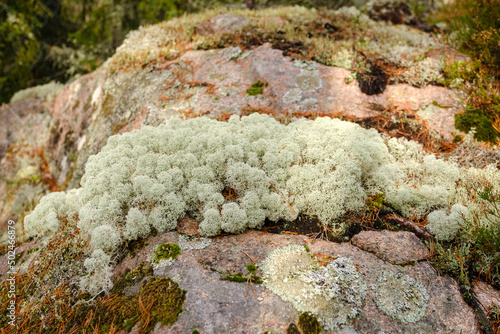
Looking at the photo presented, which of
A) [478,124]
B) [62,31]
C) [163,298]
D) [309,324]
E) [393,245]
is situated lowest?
[478,124]

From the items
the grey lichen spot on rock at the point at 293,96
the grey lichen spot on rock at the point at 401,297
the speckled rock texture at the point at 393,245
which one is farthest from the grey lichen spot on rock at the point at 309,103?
the grey lichen spot on rock at the point at 401,297

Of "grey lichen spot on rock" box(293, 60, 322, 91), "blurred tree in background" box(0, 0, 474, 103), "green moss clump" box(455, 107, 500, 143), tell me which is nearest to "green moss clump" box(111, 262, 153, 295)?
"grey lichen spot on rock" box(293, 60, 322, 91)

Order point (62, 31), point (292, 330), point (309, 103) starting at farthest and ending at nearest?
point (62, 31) → point (309, 103) → point (292, 330)

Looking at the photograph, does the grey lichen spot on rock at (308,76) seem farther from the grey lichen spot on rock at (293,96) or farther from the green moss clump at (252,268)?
the green moss clump at (252,268)

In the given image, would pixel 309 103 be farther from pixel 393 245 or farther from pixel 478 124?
pixel 393 245

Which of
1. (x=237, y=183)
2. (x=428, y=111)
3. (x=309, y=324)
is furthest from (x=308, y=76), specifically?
(x=309, y=324)

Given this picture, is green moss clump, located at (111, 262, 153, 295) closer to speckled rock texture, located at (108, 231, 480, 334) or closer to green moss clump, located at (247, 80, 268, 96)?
speckled rock texture, located at (108, 231, 480, 334)

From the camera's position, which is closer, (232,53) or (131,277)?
(131,277)

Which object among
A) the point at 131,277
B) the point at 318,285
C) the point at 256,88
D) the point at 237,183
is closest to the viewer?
the point at 318,285
